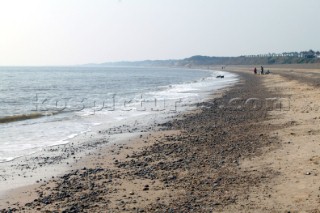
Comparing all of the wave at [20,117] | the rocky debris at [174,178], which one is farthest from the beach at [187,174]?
the wave at [20,117]

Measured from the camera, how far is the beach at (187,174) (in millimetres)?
6938

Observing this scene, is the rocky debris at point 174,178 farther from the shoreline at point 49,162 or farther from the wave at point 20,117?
the wave at point 20,117

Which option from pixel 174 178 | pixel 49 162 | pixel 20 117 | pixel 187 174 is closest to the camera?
pixel 174 178

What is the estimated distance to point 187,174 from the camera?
28.7 feet

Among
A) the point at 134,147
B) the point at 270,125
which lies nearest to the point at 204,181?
the point at 134,147

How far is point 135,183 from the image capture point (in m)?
8.34

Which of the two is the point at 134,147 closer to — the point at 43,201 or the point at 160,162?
the point at 160,162

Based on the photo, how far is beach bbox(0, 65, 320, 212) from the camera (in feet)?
22.8

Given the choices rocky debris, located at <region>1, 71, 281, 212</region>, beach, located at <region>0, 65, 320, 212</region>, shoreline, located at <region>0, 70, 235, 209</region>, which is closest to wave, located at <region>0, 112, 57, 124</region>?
shoreline, located at <region>0, 70, 235, 209</region>

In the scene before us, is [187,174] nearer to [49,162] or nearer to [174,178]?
[174,178]

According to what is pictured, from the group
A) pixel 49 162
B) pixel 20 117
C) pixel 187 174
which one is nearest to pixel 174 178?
pixel 187 174

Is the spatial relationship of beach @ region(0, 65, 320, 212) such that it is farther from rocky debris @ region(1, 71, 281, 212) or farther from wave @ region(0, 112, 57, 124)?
wave @ region(0, 112, 57, 124)

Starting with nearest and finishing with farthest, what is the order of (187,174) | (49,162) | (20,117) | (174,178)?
(174,178) → (187,174) → (49,162) → (20,117)

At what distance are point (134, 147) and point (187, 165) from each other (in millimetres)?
3311
